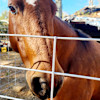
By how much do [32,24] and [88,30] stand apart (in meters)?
4.10

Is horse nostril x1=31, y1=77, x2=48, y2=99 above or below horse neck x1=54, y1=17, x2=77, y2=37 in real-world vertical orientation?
below

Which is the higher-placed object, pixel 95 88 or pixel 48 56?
pixel 48 56

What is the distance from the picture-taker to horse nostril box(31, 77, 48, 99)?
856mm

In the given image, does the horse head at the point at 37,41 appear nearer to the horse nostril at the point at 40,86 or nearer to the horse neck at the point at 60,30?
the horse nostril at the point at 40,86

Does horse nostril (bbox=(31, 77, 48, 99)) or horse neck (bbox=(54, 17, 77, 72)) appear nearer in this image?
horse nostril (bbox=(31, 77, 48, 99))

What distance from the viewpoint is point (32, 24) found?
1.08m

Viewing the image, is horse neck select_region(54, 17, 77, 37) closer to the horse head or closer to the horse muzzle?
the horse head

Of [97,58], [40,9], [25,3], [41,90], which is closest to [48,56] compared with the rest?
[41,90]

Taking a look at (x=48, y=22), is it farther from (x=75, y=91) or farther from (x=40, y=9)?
(x=75, y=91)

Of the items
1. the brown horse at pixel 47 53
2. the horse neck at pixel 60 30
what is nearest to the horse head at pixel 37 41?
the brown horse at pixel 47 53

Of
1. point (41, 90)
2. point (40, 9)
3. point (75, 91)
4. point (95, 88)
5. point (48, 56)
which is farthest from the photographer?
point (95, 88)

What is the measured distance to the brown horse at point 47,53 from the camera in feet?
3.05

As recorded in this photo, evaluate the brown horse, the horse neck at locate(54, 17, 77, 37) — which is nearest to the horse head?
the brown horse

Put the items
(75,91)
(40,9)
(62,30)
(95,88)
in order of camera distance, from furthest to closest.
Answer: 1. (95,88)
2. (62,30)
3. (75,91)
4. (40,9)
